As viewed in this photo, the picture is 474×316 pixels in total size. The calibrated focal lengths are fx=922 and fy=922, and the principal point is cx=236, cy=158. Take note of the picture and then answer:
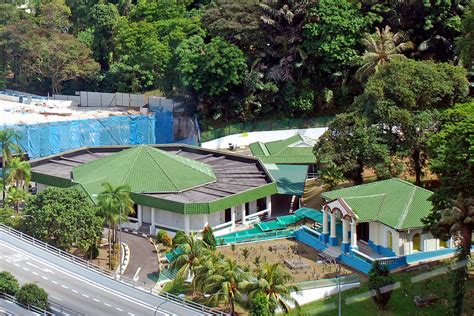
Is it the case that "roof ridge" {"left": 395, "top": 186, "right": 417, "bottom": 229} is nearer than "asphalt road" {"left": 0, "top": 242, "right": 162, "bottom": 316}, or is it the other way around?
"asphalt road" {"left": 0, "top": 242, "right": 162, "bottom": 316}

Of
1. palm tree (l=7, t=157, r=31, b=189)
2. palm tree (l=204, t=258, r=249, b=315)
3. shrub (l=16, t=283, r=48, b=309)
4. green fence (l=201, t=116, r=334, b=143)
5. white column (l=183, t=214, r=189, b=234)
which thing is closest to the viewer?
palm tree (l=204, t=258, r=249, b=315)

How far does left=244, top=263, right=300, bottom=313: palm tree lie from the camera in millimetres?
58969

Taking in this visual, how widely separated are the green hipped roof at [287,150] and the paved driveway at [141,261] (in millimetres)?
20313

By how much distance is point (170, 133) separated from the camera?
120188 millimetres

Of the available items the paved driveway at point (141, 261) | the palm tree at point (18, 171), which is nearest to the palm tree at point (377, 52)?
the paved driveway at point (141, 261)

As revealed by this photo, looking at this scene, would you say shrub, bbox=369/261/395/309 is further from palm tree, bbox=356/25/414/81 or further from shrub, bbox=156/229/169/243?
palm tree, bbox=356/25/414/81

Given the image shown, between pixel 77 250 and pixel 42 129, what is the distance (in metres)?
34.4

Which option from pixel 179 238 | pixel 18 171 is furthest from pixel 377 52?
pixel 18 171

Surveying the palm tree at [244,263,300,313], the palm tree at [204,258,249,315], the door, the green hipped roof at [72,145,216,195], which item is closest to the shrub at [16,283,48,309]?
the palm tree at [204,258,249,315]

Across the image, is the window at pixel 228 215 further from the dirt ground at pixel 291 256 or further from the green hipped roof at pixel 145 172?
the dirt ground at pixel 291 256

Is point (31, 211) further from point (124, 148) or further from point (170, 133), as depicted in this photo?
point (170, 133)

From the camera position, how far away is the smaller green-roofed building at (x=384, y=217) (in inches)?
2771

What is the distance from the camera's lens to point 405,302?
207ft

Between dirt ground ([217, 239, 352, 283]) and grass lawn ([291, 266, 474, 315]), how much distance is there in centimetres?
466
